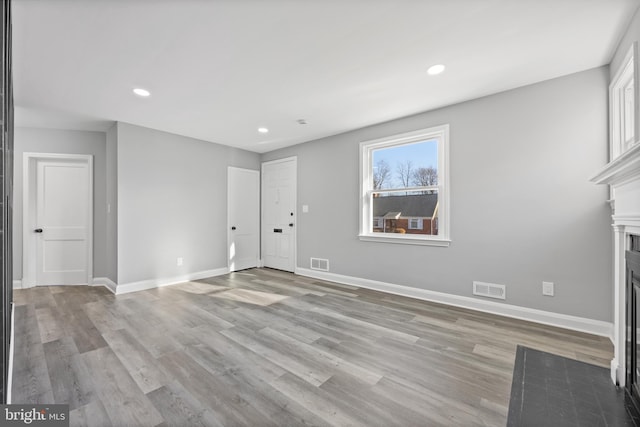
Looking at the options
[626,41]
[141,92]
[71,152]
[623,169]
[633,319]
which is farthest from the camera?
[71,152]

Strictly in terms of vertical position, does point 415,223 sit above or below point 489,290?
above

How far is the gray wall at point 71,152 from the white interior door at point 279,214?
2.76 m

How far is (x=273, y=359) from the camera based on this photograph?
2.16m

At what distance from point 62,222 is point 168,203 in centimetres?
176

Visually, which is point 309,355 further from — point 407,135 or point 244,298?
point 407,135

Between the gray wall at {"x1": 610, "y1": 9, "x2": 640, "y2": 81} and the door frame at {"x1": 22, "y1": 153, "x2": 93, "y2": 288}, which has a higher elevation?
the gray wall at {"x1": 610, "y1": 9, "x2": 640, "y2": 81}

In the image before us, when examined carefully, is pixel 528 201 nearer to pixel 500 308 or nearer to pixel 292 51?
pixel 500 308

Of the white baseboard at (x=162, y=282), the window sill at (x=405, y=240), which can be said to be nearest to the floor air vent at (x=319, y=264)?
the window sill at (x=405, y=240)

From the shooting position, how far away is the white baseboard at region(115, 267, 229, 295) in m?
3.97

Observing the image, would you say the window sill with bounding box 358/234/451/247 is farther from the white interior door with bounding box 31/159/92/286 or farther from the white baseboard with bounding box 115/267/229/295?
the white interior door with bounding box 31/159/92/286

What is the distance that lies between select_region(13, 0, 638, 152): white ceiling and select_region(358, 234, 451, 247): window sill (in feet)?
5.58

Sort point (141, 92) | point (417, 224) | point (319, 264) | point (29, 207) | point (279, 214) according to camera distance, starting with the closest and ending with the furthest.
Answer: point (141, 92) → point (417, 224) → point (29, 207) → point (319, 264) → point (279, 214)

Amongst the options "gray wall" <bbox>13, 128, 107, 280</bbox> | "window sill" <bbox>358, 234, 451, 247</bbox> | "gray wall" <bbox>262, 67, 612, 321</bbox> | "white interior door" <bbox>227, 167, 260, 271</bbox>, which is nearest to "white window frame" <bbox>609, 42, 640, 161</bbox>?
"gray wall" <bbox>262, 67, 612, 321</bbox>

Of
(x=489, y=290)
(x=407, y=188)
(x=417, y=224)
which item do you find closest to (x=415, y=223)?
(x=417, y=224)
